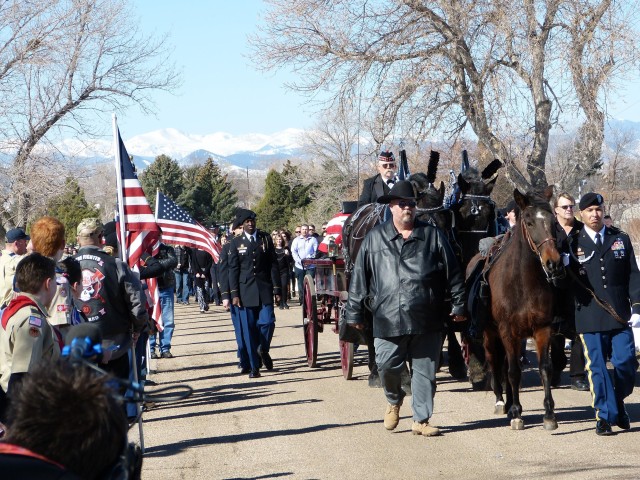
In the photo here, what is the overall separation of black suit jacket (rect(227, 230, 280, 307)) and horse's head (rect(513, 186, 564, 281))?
210 inches

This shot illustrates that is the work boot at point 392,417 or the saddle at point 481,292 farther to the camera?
the saddle at point 481,292

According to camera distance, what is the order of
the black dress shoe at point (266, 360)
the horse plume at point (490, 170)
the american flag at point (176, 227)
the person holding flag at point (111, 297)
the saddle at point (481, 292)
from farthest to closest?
the american flag at point (176, 227)
the black dress shoe at point (266, 360)
the horse plume at point (490, 170)
the saddle at point (481, 292)
the person holding flag at point (111, 297)

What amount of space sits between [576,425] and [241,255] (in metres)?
6.13

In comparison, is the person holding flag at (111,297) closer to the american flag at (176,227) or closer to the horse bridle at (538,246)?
the horse bridle at (538,246)

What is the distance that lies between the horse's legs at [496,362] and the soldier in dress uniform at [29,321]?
486cm

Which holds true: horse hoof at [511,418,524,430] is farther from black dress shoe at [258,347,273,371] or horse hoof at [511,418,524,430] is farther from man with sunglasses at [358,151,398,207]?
black dress shoe at [258,347,273,371]

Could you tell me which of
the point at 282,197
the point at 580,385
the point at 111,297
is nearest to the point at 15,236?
Result: the point at 111,297

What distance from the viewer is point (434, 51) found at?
17750 mm

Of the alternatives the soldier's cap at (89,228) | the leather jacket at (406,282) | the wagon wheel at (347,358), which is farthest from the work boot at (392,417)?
the wagon wheel at (347,358)

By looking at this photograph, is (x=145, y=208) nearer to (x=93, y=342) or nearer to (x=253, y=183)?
(x=93, y=342)

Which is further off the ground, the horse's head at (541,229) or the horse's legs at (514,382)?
the horse's head at (541,229)

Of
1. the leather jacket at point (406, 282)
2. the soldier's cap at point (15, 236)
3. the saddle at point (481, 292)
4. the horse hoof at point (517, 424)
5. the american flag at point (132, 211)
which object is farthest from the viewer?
Result: the american flag at point (132, 211)

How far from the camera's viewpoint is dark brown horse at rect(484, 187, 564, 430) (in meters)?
8.65

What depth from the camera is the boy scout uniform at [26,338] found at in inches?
227
